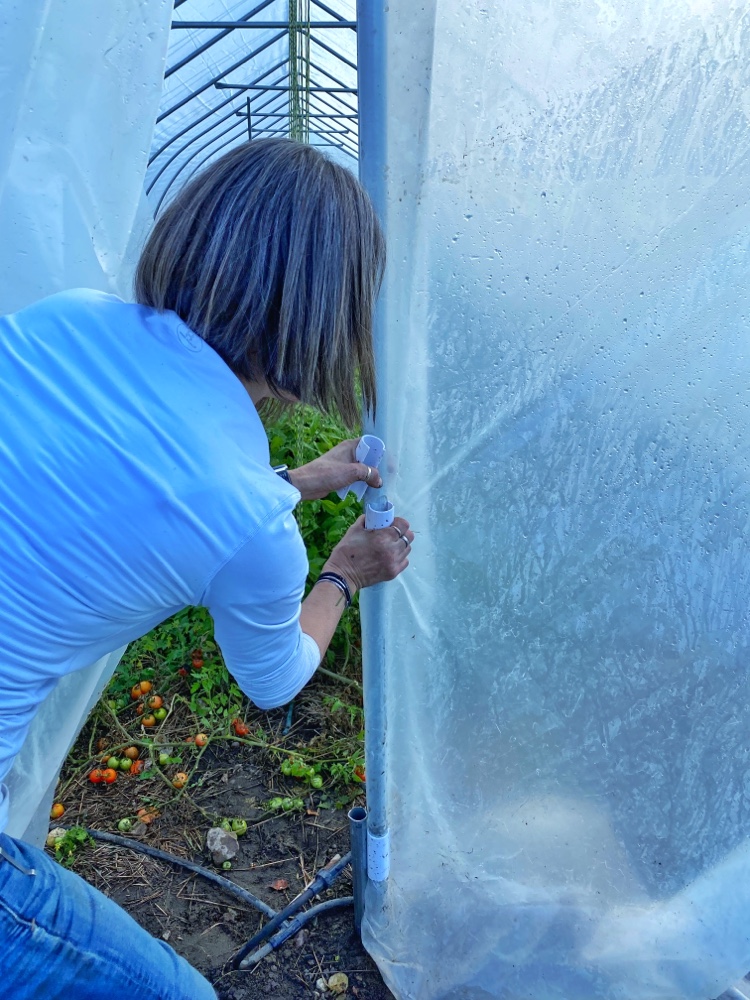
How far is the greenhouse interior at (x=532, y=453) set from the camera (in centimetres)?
113

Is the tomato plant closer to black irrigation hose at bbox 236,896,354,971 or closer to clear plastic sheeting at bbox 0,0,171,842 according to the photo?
black irrigation hose at bbox 236,896,354,971

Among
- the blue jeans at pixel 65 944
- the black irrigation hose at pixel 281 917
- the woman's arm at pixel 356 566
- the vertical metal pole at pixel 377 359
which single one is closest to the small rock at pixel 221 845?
the black irrigation hose at pixel 281 917

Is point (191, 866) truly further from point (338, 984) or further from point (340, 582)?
point (340, 582)

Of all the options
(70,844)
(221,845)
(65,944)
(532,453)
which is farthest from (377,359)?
(70,844)

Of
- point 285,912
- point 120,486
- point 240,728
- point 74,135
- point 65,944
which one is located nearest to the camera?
point 120,486

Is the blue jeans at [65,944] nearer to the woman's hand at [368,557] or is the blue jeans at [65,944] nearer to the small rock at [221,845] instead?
the woman's hand at [368,557]

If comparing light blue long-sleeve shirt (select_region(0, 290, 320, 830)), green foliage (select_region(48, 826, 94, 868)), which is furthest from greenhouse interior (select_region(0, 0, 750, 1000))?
green foliage (select_region(48, 826, 94, 868))

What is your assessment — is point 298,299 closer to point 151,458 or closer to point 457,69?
point 151,458

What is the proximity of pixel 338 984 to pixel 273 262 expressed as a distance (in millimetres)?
1552

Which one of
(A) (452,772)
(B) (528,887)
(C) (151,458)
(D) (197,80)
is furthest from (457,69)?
(D) (197,80)

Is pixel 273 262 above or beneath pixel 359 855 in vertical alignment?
above

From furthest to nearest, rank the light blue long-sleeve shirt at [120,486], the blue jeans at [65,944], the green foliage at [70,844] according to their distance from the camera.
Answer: the green foliage at [70,844], the blue jeans at [65,944], the light blue long-sleeve shirt at [120,486]

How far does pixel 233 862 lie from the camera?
2141mm

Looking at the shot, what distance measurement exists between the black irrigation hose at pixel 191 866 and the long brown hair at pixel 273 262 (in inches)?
56.7
